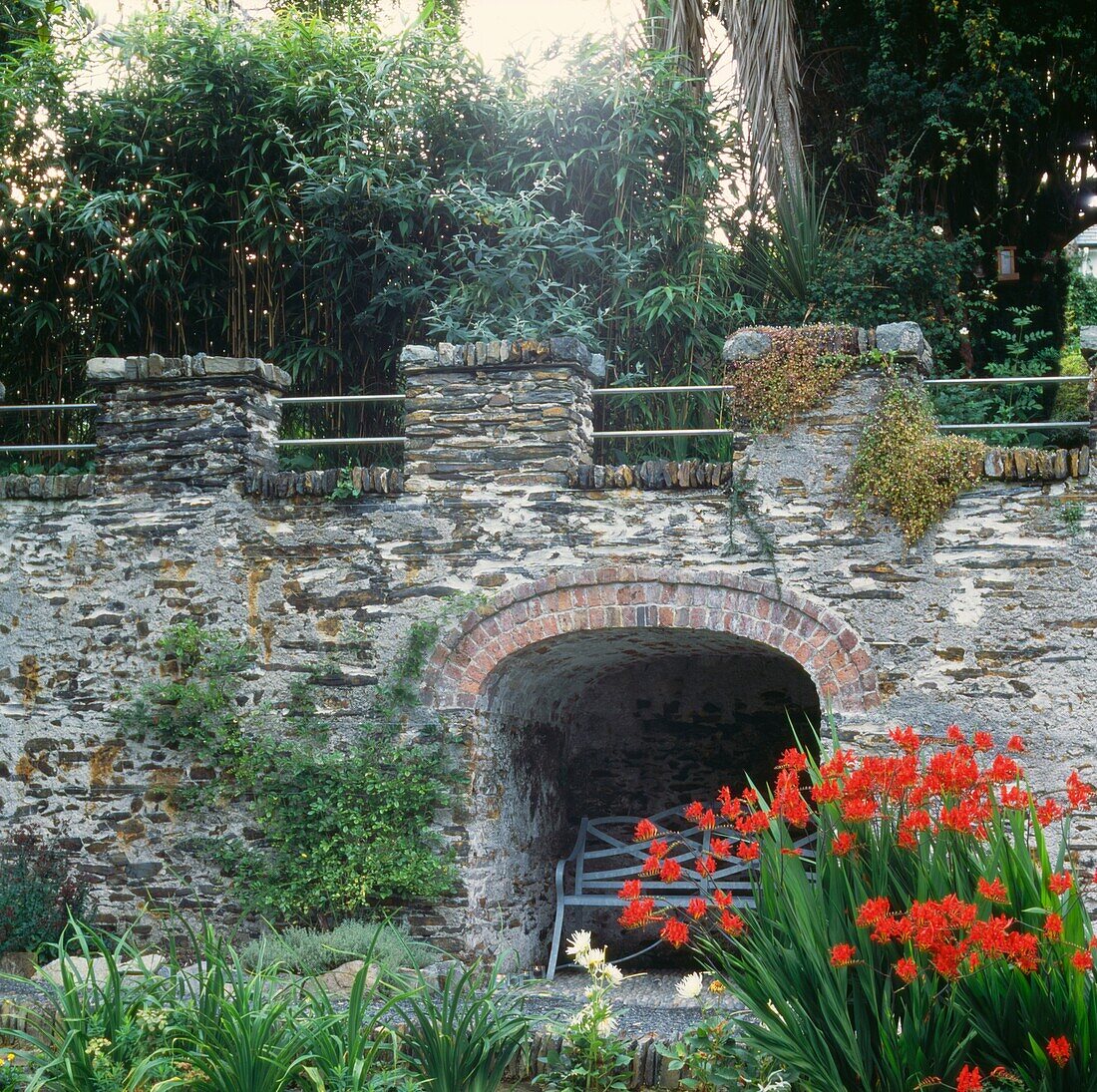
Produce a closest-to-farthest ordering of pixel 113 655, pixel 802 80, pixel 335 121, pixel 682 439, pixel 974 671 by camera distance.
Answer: pixel 974 671
pixel 113 655
pixel 682 439
pixel 335 121
pixel 802 80

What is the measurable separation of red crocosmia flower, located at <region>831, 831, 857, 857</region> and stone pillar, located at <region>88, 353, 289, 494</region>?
14.5ft

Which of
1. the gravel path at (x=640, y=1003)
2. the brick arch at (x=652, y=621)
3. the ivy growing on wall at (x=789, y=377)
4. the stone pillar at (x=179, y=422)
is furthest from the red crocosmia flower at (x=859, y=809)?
the stone pillar at (x=179, y=422)

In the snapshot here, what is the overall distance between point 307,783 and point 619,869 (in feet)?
8.12

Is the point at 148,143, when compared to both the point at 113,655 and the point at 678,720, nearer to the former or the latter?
the point at 113,655

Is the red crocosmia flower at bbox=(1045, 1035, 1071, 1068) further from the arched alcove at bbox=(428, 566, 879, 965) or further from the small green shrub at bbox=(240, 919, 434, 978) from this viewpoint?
the small green shrub at bbox=(240, 919, 434, 978)

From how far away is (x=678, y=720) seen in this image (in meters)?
8.68

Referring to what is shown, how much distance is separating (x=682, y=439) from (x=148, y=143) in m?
4.16

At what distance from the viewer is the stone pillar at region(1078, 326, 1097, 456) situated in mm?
6164

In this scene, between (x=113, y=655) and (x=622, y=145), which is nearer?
(x=113, y=655)

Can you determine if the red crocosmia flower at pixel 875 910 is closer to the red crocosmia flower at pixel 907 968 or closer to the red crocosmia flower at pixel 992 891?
the red crocosmia flower at pixel 907 968

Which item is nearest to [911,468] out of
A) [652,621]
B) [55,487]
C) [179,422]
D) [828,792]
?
[652,621]

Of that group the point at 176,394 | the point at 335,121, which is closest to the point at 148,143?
the point at 335,121

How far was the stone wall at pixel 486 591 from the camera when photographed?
612 cm

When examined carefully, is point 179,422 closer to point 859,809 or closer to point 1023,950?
point 859,809
